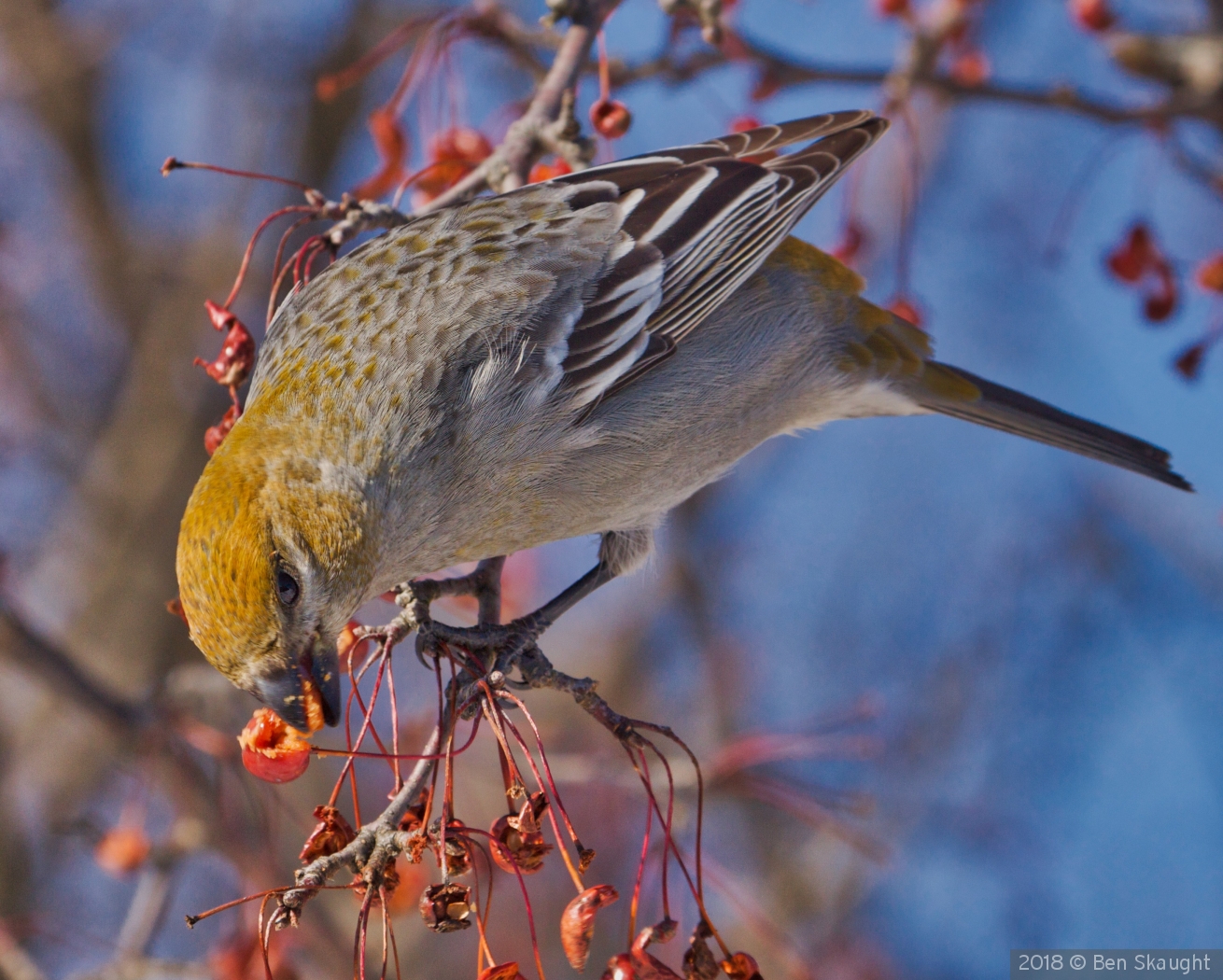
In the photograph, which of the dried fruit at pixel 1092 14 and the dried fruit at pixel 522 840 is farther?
the dried fruit at pixel 1092 14

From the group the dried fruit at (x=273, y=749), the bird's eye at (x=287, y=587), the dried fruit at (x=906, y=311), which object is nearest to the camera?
the dried fruit at (x=273, y=749)

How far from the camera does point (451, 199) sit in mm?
3240

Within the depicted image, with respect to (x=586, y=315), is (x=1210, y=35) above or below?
above

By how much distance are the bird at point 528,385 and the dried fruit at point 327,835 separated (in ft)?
0.96

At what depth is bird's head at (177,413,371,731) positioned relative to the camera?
7.97 ft

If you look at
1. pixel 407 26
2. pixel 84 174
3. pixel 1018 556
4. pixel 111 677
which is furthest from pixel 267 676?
Answer: pixel 1018 556

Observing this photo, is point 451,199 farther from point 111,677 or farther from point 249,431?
point 111,677

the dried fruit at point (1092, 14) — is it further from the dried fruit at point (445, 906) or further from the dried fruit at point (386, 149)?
the dried fruit at point (445, 906)

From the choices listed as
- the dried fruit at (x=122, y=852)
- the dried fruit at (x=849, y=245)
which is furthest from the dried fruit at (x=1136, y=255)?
the dried fruit at (x=122, y=852)

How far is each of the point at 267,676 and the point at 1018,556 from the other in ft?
21.1

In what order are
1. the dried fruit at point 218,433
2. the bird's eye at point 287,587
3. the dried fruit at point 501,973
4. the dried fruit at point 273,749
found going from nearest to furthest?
the dried fruit at point 501,973 < the dried fruit at point 273,749 < the bird's eye at point 287,587 < the dried fruit at point 218,433

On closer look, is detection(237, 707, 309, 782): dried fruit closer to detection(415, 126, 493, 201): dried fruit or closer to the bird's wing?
the bird's wing

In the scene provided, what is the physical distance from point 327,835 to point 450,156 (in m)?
2.25

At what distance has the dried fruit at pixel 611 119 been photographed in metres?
3.25
